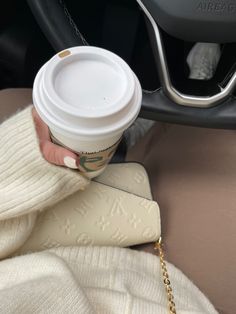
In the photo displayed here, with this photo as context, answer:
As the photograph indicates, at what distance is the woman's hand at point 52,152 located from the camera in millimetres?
587

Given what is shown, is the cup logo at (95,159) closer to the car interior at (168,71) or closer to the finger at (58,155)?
the finger at (58,155)

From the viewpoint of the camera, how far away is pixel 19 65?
0.96 meters

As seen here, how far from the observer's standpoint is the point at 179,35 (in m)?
0.65

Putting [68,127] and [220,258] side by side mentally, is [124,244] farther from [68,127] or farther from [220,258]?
[68,127]

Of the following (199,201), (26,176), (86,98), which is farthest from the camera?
(199,201)

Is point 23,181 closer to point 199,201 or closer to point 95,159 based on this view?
point 95,159

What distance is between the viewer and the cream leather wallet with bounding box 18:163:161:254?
686 mm

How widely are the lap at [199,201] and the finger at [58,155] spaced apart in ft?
0.71

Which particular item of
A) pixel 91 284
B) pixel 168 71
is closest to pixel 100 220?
pixel 91 284

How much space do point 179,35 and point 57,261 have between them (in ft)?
1.06

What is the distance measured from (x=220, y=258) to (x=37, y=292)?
0.30 meters

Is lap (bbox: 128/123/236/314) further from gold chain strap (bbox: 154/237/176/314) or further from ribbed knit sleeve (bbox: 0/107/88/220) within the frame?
ribbed knit sleeve (bbox: 0/107/88/220)

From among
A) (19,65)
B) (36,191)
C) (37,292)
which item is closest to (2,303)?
(37,292)

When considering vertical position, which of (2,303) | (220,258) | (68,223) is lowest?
(220,258)
